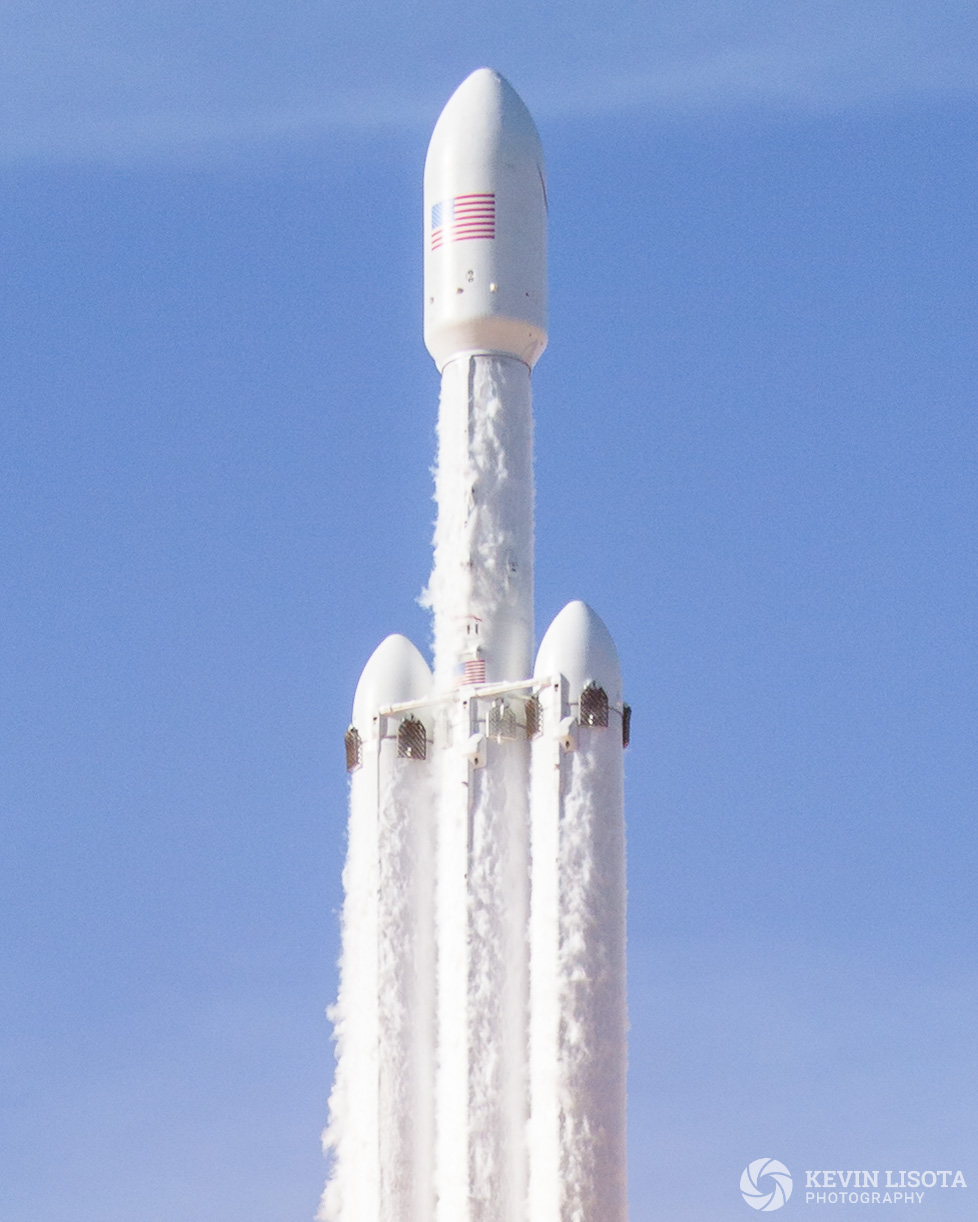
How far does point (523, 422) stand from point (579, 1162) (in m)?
13.7

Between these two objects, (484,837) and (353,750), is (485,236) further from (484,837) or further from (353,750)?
(484,837)

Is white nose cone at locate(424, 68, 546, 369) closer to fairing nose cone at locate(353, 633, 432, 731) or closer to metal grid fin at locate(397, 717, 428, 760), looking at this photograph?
fairing nose cone at locate(353, 633, 432, 731)

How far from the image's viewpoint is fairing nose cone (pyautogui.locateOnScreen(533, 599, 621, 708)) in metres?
55.0

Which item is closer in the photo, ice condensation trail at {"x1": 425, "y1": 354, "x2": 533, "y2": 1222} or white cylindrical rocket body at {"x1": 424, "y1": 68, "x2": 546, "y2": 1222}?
ice condensation trail at {"x1": 425, "y1": 354, "x2": 533, "y2": 1222}

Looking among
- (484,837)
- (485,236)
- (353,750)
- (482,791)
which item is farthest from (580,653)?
(485,236)

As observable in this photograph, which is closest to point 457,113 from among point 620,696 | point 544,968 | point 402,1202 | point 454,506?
point 454,506

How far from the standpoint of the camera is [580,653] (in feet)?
181

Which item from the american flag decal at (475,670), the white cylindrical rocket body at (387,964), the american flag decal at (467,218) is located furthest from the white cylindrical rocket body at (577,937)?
the american flag decal at (467,218)

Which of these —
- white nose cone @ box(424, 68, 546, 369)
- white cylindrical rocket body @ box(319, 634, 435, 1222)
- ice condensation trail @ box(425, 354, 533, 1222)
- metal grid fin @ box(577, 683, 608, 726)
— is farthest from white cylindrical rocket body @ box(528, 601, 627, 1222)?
white nose cone @ box(424, 68, 546, 369)

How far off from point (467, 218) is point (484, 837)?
11.6 m

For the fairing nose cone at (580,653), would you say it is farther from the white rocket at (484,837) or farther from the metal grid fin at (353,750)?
the metal grid fin at (353,750)

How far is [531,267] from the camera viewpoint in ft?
191

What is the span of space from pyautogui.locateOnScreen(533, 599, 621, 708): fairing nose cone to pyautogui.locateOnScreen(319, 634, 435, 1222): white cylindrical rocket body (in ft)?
9.26

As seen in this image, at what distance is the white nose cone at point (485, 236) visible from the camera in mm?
57625
